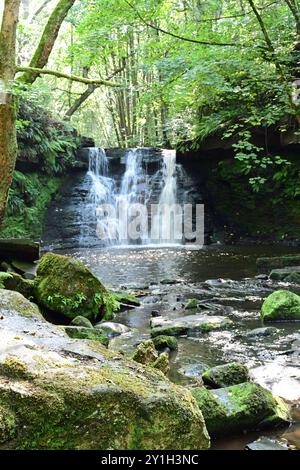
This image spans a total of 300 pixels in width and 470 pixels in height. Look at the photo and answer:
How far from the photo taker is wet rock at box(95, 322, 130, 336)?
17.0 ft

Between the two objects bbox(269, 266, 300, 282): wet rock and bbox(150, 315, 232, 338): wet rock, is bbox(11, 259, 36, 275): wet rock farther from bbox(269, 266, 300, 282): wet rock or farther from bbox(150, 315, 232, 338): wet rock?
bbox(269, 266, 300, 282): wet rock

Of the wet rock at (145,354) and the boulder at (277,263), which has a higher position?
the wet rock at (145,354)

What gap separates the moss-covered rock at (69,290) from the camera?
5520mm

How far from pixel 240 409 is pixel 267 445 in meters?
0.31

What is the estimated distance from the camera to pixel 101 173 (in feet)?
58.4

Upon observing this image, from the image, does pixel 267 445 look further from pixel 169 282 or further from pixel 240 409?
pixel 169 282

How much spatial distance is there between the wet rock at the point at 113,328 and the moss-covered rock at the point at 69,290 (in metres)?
0.38

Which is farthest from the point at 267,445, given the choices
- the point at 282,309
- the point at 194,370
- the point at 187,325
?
the point at 282,309

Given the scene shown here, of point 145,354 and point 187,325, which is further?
point 187,325

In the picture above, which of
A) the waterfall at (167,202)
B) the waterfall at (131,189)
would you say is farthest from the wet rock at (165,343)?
the waterfall at (131,189)

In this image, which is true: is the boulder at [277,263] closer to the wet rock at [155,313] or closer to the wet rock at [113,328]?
the wet rock at [155,313]

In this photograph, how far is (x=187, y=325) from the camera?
520cm

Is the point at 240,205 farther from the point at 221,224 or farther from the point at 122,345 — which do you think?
the point at 122,345
